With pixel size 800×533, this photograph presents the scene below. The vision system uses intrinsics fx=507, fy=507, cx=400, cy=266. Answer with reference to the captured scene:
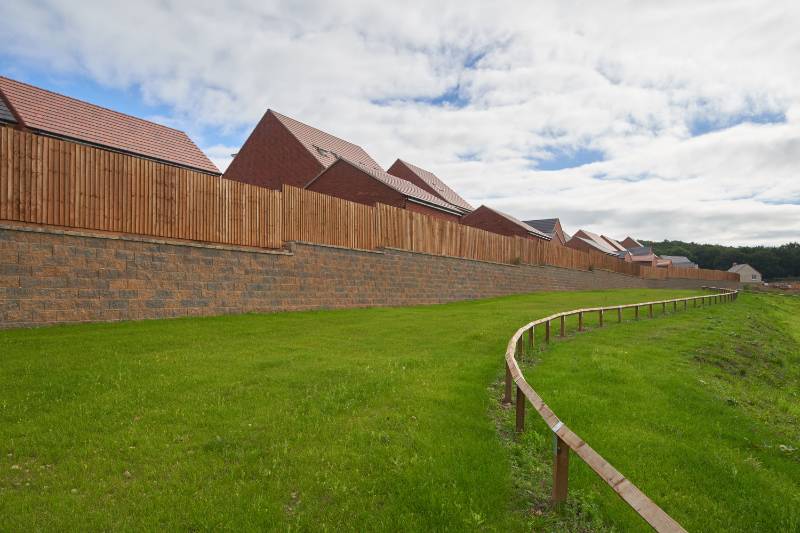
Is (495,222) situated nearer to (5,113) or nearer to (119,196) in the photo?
(5,113)

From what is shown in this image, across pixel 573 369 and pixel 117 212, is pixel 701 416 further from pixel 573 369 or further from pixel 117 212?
pixel 117 212


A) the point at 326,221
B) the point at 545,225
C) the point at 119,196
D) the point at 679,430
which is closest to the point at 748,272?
the point at 545,225

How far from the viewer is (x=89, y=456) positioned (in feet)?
16.8

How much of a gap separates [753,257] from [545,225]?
9848 centimetres

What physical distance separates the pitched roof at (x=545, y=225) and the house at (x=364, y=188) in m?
29.4

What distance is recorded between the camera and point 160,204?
45.5 feet

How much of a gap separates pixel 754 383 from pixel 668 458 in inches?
331

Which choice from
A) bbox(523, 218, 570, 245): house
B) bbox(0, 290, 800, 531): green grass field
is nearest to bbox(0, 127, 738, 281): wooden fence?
bbox(0, 290, 800, 531): green grass field

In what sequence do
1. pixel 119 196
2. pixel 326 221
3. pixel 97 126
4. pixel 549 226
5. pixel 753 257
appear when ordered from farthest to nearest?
pixel 753 257 → pixel 549 226 → pixel 97 126 → pixel 326 221 → pixel 119 196

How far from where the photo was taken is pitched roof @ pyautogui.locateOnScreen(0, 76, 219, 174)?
22984mm

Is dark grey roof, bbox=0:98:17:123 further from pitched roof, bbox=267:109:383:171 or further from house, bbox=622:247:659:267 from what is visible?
Result: house, bbox=622:247:659:267

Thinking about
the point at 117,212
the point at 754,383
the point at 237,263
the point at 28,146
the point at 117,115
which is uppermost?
the point at 117,115

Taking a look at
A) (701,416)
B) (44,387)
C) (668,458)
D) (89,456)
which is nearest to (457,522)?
(668,458)

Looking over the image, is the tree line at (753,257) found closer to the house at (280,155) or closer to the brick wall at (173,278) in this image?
the house at (280,155)
